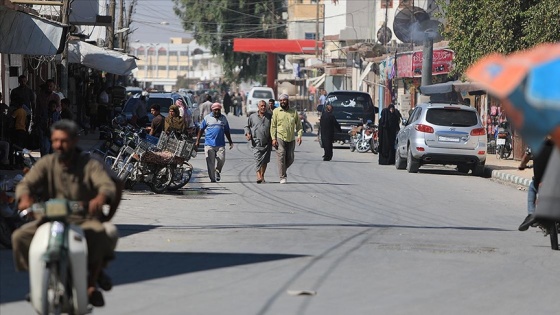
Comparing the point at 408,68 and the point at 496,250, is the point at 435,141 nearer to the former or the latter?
the point at 496,250

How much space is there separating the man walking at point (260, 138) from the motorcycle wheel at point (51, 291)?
15.5 metres

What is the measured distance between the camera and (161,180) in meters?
20.6

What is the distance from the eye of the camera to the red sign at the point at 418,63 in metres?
40.7

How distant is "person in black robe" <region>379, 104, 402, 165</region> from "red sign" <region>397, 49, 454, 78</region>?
7.40 meters

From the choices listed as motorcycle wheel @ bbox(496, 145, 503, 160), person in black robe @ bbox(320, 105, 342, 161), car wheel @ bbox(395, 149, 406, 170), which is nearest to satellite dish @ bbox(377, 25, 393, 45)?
motorcycle wheel @ bbox(496, 145, 503, 160)

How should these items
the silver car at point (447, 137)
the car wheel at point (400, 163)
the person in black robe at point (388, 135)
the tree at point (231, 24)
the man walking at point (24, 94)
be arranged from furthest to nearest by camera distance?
1. the tree at point (231, 24)
2. the person in black robe at point (388, 135)
3. the car wheel at point (400, 163)
4. the silver car at point (447, 137)
5. the man walking at point (24, 94)

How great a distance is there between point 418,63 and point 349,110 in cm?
461

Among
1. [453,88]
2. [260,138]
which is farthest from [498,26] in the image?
[260,138]

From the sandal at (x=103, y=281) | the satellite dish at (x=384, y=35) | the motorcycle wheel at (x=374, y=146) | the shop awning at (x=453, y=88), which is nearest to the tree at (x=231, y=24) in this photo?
the satellite dish at (x=384, y=35)

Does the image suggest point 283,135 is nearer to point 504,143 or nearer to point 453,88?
point 504,143

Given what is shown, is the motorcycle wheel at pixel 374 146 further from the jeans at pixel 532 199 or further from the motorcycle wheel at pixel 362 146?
the jeans at pixel 532 199

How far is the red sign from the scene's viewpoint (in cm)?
4072

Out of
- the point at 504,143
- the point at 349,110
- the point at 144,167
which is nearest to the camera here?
the point at 144,167

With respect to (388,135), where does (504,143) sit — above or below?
below
